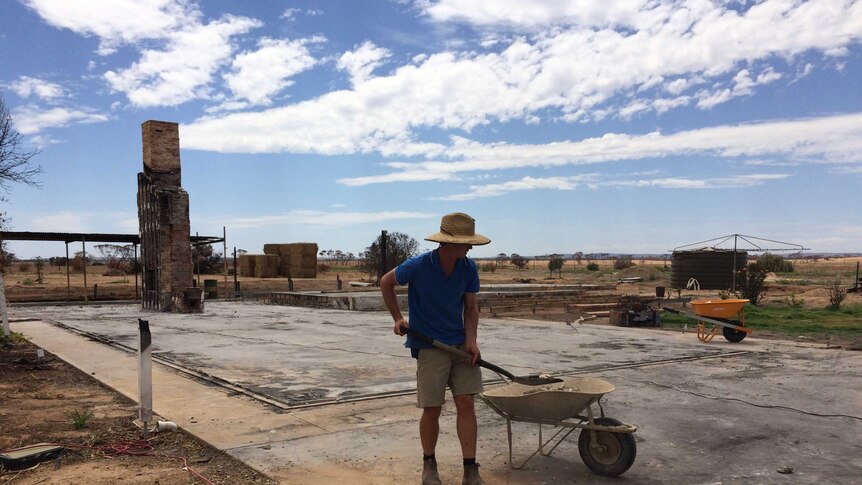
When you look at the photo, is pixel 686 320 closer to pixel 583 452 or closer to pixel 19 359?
pixel 583 452

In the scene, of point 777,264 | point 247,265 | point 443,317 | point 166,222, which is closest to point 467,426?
point 443,317

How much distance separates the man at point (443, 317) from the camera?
161 inches

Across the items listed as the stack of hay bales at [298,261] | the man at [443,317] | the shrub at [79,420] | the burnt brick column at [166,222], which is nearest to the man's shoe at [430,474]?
the man at [443,317]

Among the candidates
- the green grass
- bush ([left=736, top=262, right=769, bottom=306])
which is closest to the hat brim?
the green grass

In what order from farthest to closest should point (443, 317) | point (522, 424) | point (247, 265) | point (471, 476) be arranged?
1. point (247, 265)
2. point (522, 424)
3. point (443, 317)
4. point (471, 476)

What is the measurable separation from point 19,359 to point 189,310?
10665 millimetres

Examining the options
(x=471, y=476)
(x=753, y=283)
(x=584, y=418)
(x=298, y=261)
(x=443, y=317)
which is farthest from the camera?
(x=298, y=261)

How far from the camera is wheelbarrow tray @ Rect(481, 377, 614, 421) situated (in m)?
4.11

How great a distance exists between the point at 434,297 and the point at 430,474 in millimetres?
1132

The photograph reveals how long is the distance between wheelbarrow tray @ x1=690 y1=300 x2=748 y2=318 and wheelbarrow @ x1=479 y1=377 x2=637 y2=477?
8.17 metres

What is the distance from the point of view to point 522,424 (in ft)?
18.2

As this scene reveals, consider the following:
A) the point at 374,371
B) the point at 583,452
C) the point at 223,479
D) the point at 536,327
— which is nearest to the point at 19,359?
the point at 374,371

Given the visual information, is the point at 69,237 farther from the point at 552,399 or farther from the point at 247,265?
the point at 552,399

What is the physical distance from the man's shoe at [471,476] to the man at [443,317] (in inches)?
8.1
